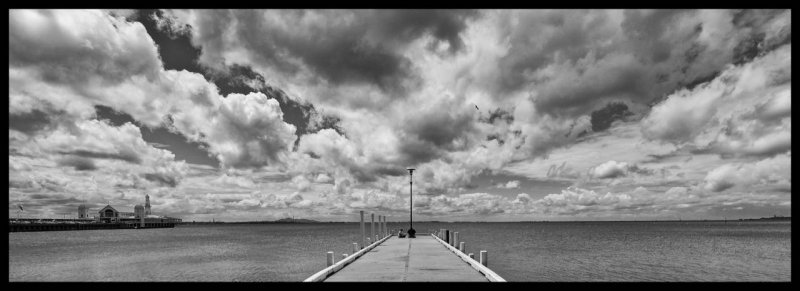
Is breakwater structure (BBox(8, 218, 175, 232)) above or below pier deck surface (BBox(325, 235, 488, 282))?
below

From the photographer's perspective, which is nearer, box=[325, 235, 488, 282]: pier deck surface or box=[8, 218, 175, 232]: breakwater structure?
A: box=[325, 235, 488, 282]: pier deck surface

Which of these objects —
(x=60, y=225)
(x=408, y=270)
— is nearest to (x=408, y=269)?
(x=408, y=270)

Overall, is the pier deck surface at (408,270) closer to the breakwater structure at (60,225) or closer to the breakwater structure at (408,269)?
the breakwater structure at (408,269)

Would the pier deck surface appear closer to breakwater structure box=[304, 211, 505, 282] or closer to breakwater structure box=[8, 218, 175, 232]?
breakwater structure box=[304, 211, 505, 282]

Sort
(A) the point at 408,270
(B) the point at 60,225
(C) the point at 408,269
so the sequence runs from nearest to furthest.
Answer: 1. (A) the point at 408,270
2. (C) the point at 408,269
3. (B) the point at 60,225

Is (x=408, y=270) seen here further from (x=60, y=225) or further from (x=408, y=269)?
(x=60, y=225)

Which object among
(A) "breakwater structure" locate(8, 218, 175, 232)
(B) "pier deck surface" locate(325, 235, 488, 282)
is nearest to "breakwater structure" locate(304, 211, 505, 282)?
(B) "pier deck surface" locate(325, 235, 488, 282)

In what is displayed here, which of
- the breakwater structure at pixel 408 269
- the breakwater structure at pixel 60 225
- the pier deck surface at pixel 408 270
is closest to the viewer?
the breakwater structure at pixel 408 269

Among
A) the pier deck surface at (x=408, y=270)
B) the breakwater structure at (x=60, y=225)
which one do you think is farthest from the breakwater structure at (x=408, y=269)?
the breakwater structure at (x=60, y=225)

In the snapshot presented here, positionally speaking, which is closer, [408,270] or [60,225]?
[408,270]

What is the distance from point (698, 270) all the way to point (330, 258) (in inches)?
1183

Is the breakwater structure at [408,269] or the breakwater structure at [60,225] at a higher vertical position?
the breakwater structure at [408,269]
